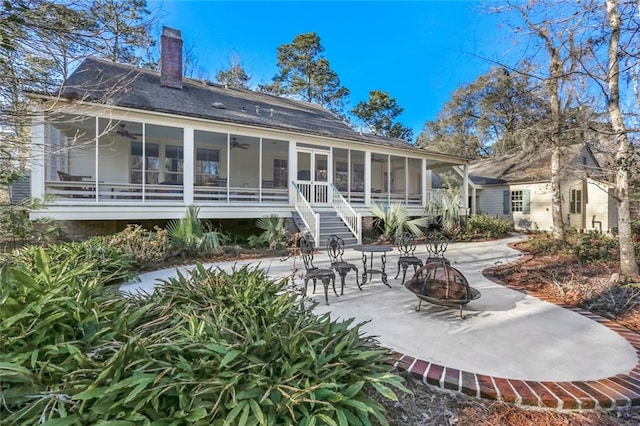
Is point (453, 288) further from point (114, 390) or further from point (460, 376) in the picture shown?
point (114, 390)

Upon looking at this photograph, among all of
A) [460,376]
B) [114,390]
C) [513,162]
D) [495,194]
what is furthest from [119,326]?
[513,162]

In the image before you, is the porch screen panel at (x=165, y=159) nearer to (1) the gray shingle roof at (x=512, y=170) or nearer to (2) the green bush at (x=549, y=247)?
(2) the green bush at (x=549, y=247)

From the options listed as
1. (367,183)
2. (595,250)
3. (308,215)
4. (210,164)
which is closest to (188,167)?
(210,164)

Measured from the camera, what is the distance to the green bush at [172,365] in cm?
154

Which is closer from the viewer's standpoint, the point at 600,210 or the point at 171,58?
the point at 171,58

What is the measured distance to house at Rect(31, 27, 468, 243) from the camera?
8.82 metres

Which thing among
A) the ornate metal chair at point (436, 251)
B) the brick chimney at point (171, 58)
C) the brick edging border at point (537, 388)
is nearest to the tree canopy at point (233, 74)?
the brick chimney at point (171, 58)

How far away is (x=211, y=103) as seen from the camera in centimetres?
1250

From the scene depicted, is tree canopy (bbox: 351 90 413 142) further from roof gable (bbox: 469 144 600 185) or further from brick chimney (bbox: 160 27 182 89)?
brick chimney (bbox: 160 27 182 89)

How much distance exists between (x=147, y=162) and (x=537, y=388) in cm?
1336

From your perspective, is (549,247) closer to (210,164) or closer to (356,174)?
(356,174)

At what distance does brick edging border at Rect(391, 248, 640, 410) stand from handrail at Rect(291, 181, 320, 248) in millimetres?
7185

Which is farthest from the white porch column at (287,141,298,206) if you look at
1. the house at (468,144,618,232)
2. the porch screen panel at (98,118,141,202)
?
the house at (468,144,618,232)

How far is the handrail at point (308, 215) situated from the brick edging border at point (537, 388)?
7185mm
